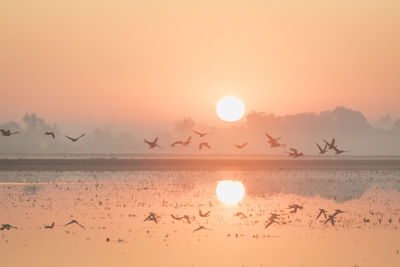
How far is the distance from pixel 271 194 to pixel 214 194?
4562mm

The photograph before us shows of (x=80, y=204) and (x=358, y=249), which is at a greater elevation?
(x=80, y=204)

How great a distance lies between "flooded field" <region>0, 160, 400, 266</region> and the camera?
894 inches

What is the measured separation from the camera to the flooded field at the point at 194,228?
74.5ft

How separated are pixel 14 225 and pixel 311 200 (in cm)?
2166

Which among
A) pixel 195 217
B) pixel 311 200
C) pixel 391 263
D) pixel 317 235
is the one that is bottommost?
pixel 391 263

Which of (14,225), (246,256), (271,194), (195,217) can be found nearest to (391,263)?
(246,256)

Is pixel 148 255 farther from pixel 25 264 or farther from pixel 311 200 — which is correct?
pixel 311 200

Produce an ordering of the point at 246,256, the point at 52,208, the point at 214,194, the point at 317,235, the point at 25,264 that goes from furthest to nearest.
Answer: the point at 214,194 < the point at 52,208 < the point at 317,235 < the point at 246,256 < the point at 25,264

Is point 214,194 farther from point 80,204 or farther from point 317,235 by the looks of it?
point 317,235

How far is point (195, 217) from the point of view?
32438mm

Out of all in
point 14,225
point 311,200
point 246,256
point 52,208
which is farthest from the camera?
point 311,200

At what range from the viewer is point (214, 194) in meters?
45.8

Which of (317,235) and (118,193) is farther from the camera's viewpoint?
(118,193)

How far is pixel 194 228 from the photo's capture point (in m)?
29.1
